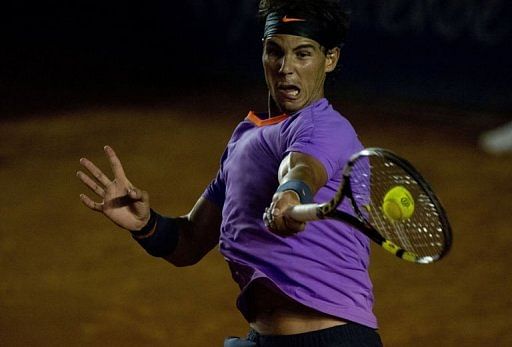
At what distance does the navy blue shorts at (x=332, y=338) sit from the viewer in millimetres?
3494

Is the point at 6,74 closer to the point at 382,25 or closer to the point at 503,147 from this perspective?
the point at 382,25

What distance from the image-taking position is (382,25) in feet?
39.1

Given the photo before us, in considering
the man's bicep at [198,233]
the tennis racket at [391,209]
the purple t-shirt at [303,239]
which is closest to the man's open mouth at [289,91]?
the purple t-shirt at [303,239]

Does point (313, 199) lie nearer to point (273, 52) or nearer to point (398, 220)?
point (398, 220)

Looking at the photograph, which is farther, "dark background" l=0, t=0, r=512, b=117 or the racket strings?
"dark background" l=0, t=0, r=512, b=117

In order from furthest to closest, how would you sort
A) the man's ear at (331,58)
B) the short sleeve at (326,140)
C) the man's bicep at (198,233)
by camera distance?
the man's bicep at (198,233) < the man's ear at (331,58) < the short sleeve at (326,140)

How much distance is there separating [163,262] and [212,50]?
6350 millimetres

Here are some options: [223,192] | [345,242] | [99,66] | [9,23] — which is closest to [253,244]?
[345,242]

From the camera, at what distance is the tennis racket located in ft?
9.89

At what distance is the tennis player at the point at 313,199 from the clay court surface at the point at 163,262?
2.60 metres

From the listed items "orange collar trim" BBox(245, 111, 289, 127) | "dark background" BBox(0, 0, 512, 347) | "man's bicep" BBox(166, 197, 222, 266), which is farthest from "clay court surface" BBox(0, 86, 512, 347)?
"orange collar trim" BBox(245, 111, 289, 127)

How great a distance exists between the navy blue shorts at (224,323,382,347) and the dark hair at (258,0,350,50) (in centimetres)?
108

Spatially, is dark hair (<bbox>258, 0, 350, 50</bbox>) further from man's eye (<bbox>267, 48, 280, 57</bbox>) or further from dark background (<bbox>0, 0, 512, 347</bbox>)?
dark background (<bbox>0, 0, 512, 347</bbox>)

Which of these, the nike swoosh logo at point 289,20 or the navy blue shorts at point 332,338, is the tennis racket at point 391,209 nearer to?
the navy blue shorts at point 332,338
